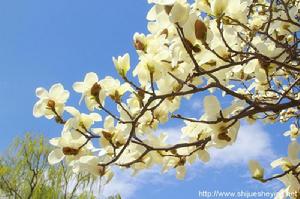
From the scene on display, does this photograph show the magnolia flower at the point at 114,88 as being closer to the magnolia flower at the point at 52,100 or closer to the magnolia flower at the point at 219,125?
the magnolia flower at the point at 52,100

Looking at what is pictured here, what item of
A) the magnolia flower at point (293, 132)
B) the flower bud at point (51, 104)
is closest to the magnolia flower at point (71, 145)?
the flower bud at point (51, 104)

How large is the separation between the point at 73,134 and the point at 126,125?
0.60 ft

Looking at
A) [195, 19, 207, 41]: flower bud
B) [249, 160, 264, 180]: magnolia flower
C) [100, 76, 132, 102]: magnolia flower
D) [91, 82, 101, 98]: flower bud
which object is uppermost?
→ [100, 76, 132, 102]: magnolia flower

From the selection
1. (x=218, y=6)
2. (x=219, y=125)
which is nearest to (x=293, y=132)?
(x=219, y=125)

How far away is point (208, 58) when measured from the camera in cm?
133

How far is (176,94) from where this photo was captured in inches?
55.4

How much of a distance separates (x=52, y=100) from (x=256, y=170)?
741 millimetres

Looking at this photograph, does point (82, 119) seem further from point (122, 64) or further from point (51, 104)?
point (122, 64)

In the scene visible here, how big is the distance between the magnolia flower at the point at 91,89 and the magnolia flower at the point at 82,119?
36mm

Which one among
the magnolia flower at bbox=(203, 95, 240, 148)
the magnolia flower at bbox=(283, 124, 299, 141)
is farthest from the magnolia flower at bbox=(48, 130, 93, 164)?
the magnolia flower at bbox=(283, 124, 299, 141)

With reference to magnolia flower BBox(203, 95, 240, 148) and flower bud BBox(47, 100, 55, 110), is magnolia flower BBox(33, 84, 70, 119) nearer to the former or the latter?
flower bud BBox(47, 100, 55, 110)

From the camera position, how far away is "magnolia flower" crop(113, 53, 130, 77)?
1495 millimetres

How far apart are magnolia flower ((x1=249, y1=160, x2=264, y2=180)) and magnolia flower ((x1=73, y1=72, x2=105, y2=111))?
1.77 ft

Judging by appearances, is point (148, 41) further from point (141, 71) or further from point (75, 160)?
point (75, 160)
